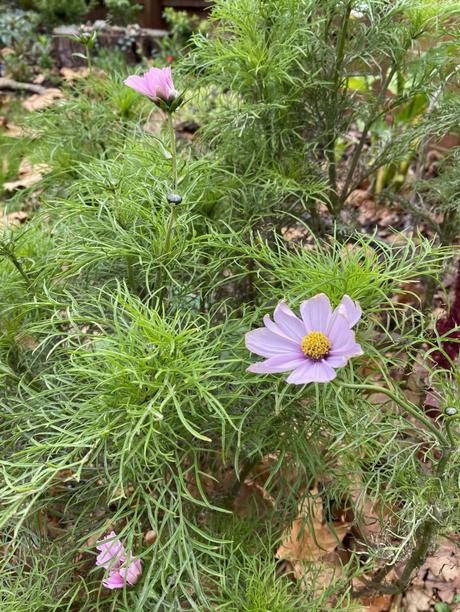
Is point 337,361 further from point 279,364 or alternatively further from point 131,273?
point 131,273

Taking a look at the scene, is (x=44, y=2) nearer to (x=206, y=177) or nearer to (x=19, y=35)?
(x=19, y=35)

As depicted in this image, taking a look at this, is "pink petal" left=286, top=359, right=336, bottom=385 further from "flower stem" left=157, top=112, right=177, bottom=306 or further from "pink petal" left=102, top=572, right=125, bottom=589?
"pink petal" left=102, top=572, right=125, bottom=589

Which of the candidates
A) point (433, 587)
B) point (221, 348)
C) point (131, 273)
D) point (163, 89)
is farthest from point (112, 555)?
point (433, 587)

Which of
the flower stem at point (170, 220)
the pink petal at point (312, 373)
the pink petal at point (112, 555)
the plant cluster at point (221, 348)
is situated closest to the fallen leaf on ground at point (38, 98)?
the plant cluster at point (221, 348)

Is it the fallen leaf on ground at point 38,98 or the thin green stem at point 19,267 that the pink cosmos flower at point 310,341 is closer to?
the thin green stem at point 19,267

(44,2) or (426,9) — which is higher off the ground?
(426,9)

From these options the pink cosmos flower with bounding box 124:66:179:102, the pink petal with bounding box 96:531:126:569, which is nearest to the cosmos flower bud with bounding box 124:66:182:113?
the pink cosmos flower with bounding box 124:66:179:102

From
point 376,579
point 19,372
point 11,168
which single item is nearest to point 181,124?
point 11,168
